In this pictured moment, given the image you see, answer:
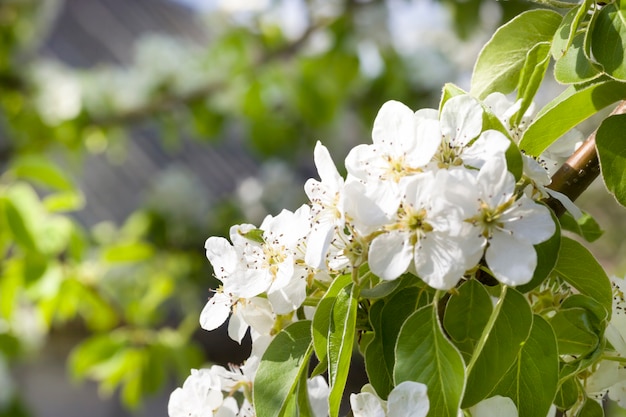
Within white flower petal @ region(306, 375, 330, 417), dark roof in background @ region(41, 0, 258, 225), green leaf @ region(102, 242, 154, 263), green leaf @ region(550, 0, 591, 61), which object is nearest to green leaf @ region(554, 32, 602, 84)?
green leaf @ region(550, 0, 591, 61)

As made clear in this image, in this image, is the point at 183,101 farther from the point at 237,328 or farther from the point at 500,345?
the point at 500,345

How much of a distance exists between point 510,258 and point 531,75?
0.46 ft

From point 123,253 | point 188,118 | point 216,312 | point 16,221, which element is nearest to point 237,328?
point 216,312

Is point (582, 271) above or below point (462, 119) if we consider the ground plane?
below

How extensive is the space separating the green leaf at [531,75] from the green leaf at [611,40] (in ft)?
0.12

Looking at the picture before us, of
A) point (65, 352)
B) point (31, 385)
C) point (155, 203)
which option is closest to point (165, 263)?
point (155, 203)

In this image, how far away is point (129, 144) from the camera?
3.73 meters

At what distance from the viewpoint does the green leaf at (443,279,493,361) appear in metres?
0.38

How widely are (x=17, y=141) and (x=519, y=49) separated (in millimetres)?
1998

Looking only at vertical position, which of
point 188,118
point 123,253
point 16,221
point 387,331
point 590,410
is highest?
point 188,118

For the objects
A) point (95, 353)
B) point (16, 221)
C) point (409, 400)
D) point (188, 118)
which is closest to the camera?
point (409, 400)

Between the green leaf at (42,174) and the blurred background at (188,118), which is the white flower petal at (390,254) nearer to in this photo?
the green leaf at (42,174)

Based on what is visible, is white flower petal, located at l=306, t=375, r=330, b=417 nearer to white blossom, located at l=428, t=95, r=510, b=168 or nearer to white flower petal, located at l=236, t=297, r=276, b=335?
white flower petal, located at l=236, t=297, r=276, b=335

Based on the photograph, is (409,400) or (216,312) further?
(216,312)
